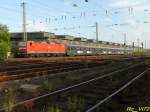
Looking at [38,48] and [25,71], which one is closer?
[25,71]

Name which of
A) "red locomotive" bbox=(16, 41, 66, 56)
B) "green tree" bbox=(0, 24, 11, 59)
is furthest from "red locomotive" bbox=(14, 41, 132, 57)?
"green tree" bbox=(0, 24, 11, 59)

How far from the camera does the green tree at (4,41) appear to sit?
43.6 meters

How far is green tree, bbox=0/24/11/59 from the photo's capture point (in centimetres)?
4359

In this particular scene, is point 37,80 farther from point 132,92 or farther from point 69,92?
point 132,92

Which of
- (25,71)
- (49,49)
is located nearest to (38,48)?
(49,49)

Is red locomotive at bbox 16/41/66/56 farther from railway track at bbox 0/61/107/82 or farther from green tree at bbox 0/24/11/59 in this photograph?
railway track at bbox 0/61/107/82

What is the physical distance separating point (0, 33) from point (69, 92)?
35936mm

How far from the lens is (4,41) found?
4678cm

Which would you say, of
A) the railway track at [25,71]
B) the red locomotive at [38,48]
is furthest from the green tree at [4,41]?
the railway track at [25,71]

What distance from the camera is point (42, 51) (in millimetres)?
54812

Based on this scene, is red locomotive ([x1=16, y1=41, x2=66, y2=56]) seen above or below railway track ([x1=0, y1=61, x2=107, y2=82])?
above

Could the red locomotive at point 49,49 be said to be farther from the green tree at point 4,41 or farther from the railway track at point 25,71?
the railway track at point 25,71

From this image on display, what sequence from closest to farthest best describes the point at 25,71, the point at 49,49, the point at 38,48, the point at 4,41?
the point at 25,71 < the point at 4,41 < the point at 38,48 < the point at 49,49

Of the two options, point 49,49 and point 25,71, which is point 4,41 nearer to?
point 49,49
